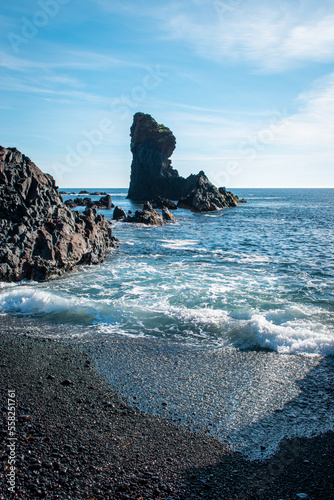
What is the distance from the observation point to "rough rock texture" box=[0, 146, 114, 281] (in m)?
16.0

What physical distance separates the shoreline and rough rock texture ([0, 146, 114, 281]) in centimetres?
996

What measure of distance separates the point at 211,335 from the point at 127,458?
Result: 5.40m

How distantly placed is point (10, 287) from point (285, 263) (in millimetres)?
15850

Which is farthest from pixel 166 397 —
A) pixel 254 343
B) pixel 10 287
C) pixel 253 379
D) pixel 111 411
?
pixel 10 287

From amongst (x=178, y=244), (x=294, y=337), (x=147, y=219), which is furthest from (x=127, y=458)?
(x=147, y=219)

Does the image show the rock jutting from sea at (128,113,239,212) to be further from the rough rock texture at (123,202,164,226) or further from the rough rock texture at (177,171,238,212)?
the rough rock texture at (123,202,164,226)

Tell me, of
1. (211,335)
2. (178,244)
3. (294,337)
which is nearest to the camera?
(294,337)

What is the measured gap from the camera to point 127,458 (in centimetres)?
499

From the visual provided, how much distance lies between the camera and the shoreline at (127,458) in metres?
4.43

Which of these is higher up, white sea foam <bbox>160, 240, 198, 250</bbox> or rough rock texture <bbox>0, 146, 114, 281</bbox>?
rough rock texture <bbox>0, 146, 114, 281</bbox>

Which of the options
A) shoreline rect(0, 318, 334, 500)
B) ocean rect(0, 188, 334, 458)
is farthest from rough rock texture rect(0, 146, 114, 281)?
shoreline rect(0, 318, 334, 500)

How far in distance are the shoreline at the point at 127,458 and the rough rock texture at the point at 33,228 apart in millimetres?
9962

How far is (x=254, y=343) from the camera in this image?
941 cm

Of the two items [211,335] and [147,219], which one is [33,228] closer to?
[211,335]
